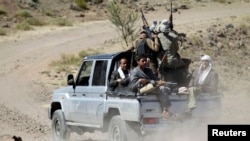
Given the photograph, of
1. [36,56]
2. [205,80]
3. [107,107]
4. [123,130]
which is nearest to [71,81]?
[107,107]

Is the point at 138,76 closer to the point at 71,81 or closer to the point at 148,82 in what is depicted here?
the point at 148,82

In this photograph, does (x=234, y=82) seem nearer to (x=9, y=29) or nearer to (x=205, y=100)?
(x=205, y=100)

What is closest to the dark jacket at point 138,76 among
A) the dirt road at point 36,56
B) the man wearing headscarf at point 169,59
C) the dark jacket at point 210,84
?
the dark jacket at point 210,84

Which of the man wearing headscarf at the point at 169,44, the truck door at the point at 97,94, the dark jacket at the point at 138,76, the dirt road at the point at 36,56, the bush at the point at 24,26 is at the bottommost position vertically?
the dirt road at the point at 36,56

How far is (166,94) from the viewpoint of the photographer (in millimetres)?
10992

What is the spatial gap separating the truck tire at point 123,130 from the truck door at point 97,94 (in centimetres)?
67

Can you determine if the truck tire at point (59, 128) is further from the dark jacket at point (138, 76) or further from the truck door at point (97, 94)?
the dark jacket at point (138, 76)

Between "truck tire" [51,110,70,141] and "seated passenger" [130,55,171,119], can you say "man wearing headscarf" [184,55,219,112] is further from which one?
"truck tire" [51,110,70,141]

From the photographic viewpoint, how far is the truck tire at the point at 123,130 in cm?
1127

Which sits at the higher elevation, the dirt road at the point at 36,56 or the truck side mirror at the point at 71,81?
the truck side mirror at the point at 71,81

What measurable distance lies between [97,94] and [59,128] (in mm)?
2282

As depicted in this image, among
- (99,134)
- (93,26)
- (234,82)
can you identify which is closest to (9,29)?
(93,26)

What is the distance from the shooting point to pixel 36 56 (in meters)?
34.6

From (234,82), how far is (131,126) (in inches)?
602
